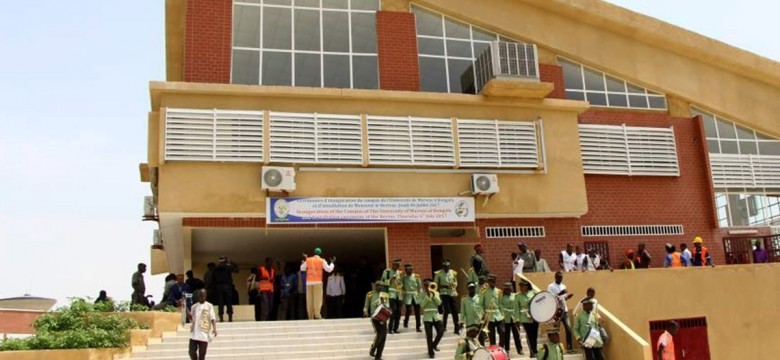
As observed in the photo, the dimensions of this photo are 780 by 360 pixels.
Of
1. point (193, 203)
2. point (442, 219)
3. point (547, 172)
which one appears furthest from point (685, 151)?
point (193, 203)

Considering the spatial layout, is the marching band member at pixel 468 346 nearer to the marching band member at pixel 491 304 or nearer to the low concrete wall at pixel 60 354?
the marching band member at pixel 491 304

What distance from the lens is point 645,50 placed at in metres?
23.8

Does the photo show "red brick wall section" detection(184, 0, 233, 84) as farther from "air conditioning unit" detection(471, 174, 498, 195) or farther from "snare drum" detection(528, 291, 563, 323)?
"snare drum" detection(528, 291, 563, 323)

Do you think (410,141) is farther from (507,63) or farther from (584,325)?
(584,325)

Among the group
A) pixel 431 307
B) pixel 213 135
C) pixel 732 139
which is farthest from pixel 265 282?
pixel 732 139

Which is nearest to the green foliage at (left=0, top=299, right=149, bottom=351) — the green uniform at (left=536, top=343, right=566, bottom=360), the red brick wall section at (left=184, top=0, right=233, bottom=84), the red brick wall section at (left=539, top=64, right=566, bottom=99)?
the red brick wall section at (left=184, top=0, right=233, bottom=84)

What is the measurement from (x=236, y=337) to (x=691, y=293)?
10845 millimetres

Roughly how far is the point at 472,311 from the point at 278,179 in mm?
6217

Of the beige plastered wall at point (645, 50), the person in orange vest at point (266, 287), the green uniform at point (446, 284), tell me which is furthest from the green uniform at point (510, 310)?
the beige plastered wall at point (645, 50)

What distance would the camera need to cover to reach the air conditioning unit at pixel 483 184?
1967 centimetres

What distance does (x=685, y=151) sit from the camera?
2361cm

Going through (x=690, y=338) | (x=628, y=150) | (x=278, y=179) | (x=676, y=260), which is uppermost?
(x=628, y=150)

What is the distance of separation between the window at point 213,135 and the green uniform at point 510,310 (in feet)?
22.9

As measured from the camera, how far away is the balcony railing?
20375 millimetres
